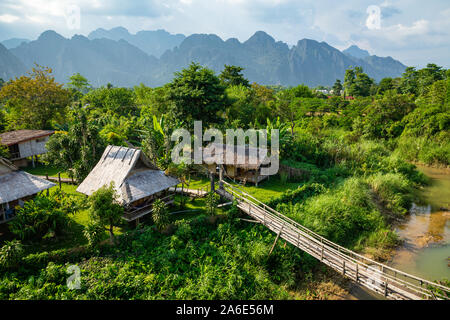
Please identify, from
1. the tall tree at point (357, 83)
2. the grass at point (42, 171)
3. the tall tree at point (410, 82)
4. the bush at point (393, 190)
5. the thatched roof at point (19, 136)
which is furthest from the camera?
the tall tree at point (357, 83)

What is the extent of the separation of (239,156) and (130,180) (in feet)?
24.7

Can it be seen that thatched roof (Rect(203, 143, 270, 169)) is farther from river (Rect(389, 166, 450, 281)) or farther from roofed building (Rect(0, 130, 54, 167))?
roofed building (Rect(0, 130, 54, 167))

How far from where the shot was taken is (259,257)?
33.1 feet

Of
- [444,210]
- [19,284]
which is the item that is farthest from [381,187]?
[19,284]

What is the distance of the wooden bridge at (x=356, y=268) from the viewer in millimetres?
7441

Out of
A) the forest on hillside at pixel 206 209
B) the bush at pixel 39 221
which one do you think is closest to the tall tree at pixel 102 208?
the forest on hillside at pixel 206 209

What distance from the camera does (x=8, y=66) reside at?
6102 inches
